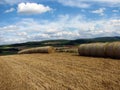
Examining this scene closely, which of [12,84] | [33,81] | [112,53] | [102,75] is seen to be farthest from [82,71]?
[112,53]

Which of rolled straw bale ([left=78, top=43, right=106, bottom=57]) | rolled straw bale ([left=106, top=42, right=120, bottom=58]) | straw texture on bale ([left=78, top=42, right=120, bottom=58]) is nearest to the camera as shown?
rolled straw bale ([left=106, top=42, right=120, bottom=58])

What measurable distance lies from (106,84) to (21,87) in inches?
166

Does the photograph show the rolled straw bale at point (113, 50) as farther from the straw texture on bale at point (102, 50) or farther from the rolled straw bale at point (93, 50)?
the rolled straw bale at point (93, 50)

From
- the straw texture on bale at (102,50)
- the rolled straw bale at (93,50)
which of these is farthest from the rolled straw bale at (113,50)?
the rolled straw bale at (93,50)

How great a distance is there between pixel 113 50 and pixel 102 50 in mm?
1884

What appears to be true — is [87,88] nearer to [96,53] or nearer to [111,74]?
[111,74]

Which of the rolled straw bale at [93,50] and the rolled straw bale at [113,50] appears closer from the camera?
the rolled straw bale at [113,50]

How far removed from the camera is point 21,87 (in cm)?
1283

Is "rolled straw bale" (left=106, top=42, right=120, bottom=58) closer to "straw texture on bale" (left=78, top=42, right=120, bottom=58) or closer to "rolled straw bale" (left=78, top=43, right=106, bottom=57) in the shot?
"straw texture on bale" (left=78, top=42, right=120, bottom=58)

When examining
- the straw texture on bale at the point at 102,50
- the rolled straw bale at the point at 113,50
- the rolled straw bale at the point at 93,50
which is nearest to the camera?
the rolled straw bale at the point at 113,50

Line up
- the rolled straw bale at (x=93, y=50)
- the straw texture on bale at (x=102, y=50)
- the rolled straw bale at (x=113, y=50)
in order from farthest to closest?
the rolled straw bale at (x=93, y=50) < the straw texture on bale at (x=102, y=50) < the rolled straw bale at (x=113, y=50)

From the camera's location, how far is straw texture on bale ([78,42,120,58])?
746 inches

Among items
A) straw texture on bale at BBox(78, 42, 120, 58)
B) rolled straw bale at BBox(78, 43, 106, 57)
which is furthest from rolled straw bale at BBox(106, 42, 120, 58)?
rolled straw bale at BBox(78, 43, 106, 57)

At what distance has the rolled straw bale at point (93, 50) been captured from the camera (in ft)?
69.2
